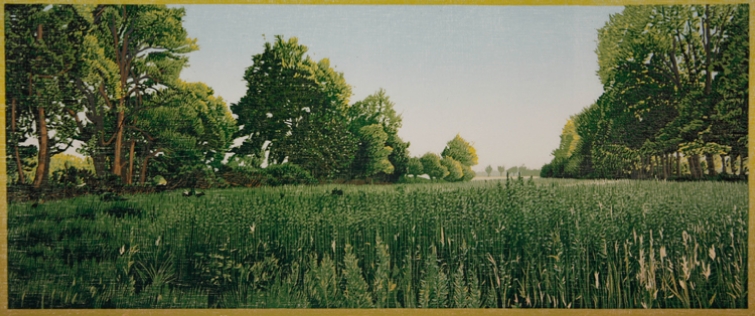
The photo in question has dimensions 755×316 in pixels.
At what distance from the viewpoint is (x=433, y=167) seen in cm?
405

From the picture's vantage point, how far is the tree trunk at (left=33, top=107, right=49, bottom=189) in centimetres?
396

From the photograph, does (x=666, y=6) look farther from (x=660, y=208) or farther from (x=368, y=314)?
(x=368, y=314)

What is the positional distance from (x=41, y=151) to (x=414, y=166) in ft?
10.6

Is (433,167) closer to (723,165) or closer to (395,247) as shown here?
(395,247)

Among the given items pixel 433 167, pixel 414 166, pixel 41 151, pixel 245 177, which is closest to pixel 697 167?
pixel 433 167

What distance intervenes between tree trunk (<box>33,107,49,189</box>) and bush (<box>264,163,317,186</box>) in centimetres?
190

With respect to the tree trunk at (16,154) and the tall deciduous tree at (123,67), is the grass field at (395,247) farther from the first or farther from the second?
the tall deciduous tree at (123,67)

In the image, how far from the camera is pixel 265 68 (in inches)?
159

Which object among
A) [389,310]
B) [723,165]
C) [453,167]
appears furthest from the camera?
[723,165]

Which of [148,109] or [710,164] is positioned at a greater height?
[148,109]

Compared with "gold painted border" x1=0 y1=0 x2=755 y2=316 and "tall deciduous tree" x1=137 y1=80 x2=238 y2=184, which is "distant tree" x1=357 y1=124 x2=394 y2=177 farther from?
"tall deciduous tree" x1=137 y1=80 x2=238 y2=184

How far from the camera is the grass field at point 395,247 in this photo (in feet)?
12.6

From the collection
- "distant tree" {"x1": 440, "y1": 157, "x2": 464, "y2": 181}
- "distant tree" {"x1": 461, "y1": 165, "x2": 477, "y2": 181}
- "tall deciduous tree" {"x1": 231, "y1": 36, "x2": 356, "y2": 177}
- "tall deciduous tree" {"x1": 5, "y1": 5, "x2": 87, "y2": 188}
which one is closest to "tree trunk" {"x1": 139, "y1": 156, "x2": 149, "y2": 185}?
"tall deciduous tree" {"x1": 5, "y1": 5, "x2": 87, "y2": 188}

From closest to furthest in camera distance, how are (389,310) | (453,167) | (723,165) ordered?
(389,310), (453,167), (723,165)
